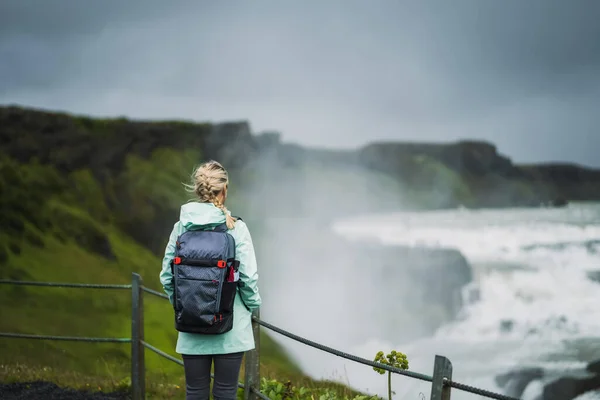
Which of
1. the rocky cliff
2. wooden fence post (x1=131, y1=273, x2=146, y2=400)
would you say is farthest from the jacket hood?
the rocky cliff

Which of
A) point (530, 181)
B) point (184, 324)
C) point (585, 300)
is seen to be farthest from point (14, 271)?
point (530, 181)

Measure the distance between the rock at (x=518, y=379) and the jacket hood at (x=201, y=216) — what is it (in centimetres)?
3195

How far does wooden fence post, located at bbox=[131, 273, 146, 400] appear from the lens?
4867mm

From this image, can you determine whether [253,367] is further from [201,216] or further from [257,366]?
[201,216]

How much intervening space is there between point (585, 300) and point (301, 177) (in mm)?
31566

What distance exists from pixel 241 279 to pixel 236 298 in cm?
15

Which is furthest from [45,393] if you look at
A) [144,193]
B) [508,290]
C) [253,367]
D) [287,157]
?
[287,157]

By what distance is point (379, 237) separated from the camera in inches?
2420

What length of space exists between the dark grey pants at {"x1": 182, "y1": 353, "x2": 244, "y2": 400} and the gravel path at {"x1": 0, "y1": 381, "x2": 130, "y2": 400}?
2.70 m

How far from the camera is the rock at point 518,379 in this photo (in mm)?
32969

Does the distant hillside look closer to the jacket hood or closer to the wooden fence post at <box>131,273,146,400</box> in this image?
the wooden fence post at <box>131,273,146,400</box>

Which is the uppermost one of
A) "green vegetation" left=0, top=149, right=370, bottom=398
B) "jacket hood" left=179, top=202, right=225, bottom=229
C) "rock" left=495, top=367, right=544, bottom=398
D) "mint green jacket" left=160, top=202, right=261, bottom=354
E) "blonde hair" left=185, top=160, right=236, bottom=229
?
"blonde hair" left=185, top=160, right=236, bottom=229

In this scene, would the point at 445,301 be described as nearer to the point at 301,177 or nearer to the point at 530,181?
the point at 530,181

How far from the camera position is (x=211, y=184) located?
3039 millimetres
